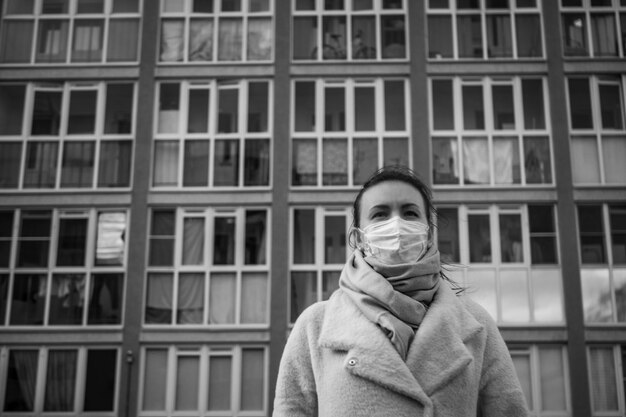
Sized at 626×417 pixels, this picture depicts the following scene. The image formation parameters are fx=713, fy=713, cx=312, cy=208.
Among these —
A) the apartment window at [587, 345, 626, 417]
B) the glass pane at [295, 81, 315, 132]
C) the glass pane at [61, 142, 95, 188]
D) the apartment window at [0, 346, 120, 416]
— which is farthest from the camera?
the glass pane at [295, 81, 315, 132]

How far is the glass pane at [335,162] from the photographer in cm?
1841

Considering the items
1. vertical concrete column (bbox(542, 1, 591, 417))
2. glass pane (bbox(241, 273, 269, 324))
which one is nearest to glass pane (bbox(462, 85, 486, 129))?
vertical concrete column (bbox(542, 1, 591, 417))

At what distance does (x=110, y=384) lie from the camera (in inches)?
683

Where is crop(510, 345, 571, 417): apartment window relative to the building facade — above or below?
below

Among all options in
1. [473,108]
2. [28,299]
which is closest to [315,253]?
[473,108]

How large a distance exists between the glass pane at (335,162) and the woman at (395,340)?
51.5 feet

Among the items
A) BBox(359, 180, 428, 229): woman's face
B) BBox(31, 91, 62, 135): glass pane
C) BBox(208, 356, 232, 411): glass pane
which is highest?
BBox(31, 91, 62, 135): glass pane

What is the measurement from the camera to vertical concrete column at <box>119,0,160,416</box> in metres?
17.2

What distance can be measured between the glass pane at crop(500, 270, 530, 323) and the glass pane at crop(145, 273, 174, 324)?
827 cm

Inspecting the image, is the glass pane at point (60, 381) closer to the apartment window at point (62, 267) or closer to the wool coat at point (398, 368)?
the apartment window at point (62, 267)

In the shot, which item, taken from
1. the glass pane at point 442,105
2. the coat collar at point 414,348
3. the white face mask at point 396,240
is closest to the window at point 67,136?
the glass pane at point 442,105

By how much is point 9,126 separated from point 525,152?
44.9ft

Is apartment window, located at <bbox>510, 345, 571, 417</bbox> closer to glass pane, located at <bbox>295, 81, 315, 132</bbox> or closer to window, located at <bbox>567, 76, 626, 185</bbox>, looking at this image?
window, located at <bbox>567, 76, 626, 185</bbox>

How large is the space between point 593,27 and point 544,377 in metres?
9.37
